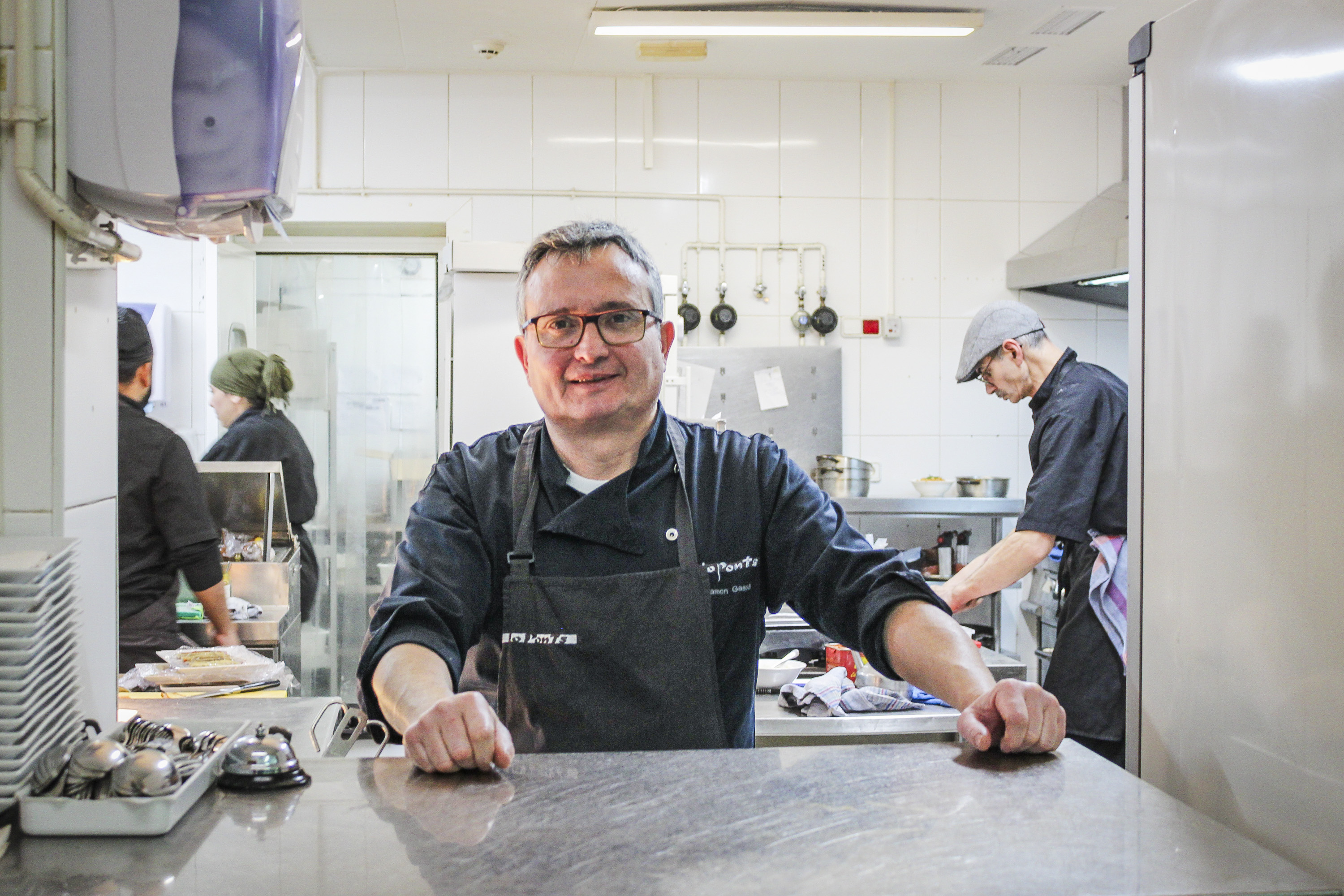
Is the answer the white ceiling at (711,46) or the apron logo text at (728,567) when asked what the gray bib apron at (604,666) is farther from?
the white ceiling at (711,46)

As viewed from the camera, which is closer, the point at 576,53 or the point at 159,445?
the point at 159,445

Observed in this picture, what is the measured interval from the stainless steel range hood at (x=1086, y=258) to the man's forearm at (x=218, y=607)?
3.22m

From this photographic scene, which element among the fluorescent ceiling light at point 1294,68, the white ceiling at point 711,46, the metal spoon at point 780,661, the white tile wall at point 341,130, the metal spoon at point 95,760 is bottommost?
the metal spoon at point 780,661

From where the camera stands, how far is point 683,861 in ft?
2.76

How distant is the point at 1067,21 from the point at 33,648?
13.8ft

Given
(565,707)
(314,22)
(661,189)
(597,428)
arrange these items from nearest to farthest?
(565,707) → (597,428) → (314,22) → (661,189)

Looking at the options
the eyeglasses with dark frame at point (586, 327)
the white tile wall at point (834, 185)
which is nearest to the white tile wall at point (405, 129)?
the white tile wall at point (834, 185)

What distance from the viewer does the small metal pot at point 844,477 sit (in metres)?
4.48

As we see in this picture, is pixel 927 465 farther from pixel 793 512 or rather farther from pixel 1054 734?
pixel 1054 734

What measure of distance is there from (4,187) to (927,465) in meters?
4.33

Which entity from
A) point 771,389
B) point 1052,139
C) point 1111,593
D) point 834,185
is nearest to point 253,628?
point 1111,593

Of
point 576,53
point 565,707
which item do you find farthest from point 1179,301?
point 576,53

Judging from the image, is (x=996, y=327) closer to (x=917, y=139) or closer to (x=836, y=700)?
(x=836, y=700)

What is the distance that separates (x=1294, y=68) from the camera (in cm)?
100
